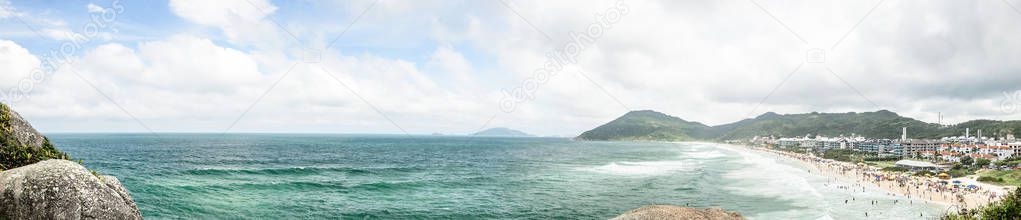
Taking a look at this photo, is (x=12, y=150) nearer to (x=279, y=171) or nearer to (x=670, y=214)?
(x=670, y=214)

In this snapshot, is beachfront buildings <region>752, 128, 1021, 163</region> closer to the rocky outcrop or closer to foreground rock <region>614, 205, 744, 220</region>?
foreground rock <region>614, 205, 744, 220</region>

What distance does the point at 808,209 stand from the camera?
162ft

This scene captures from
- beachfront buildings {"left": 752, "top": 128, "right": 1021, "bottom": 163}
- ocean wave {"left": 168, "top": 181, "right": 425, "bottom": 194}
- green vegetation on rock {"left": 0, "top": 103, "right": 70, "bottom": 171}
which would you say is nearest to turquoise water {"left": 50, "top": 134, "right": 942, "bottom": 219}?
ocean wave {"left": 168, "top": 181, "right": 425, "bottom": 194}

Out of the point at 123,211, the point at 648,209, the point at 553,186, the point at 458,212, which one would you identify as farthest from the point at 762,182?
the point at 123,211

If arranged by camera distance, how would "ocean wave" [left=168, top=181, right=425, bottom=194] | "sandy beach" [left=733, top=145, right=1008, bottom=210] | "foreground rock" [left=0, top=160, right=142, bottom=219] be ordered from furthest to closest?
1. "ocean wave" [left=168, top=181, right=425, bottom=194]
2. "sandy beach" [left=733, top=145, right=1008, bottom=210]
3. "foreground rock" [left=0, top=160, right=142, bottom=219]

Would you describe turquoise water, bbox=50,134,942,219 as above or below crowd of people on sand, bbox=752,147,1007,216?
below

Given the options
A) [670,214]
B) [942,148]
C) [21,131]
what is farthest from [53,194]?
[942,148]

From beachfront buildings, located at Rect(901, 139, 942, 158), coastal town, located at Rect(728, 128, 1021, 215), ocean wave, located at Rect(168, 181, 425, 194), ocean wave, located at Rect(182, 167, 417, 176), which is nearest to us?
ocean wave, located at Rect(168, 181, 425, 194)

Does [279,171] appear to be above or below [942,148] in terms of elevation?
below

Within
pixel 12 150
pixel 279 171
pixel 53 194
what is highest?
pixel 12 150

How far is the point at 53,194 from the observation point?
11727 millimetres

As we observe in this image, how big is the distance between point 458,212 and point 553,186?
22712mm

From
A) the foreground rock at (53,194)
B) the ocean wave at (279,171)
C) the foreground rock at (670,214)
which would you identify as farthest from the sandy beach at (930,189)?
the ocean wave at (279,171)

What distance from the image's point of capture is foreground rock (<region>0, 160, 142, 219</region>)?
11.6m
